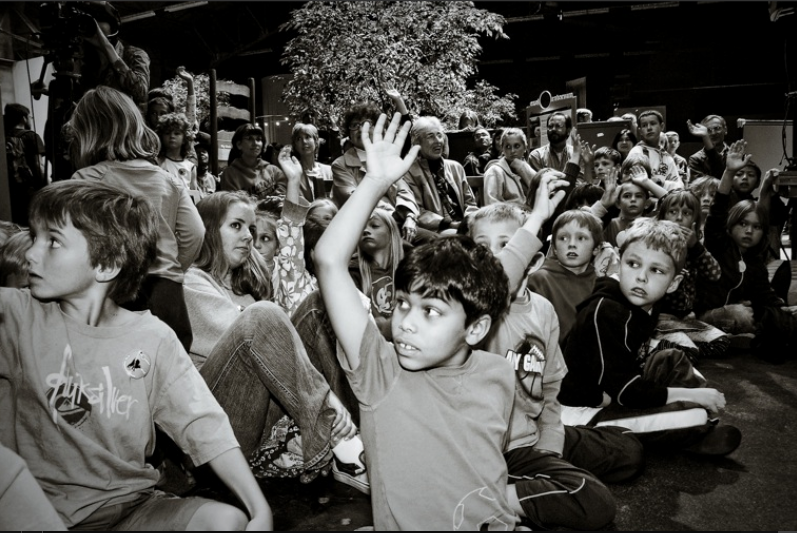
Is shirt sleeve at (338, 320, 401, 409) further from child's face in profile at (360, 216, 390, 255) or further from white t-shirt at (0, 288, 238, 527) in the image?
child's face in profile at (360, 216, 390, 255)

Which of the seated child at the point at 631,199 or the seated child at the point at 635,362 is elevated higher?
the seated child at the point at 631,199

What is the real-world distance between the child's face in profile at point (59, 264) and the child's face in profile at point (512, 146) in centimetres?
408

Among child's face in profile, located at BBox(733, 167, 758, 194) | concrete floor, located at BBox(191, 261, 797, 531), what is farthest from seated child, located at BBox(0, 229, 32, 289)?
child's face in profile, located at BBox(733, 167, 758, 194)

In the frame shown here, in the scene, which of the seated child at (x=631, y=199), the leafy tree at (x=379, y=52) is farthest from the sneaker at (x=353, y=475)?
the leafy tree at (x=379, y=52)

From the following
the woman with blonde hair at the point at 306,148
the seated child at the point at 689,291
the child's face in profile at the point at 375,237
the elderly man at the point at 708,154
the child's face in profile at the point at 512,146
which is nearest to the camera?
the child's face in profile at the point at 375,237

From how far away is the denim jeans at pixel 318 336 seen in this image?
2320mm

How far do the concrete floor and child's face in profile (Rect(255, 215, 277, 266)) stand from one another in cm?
103

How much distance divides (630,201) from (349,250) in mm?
3636

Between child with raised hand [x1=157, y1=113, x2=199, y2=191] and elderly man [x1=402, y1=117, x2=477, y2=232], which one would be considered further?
elderly man [x1=402, y1=117, x2=477, y2=232]

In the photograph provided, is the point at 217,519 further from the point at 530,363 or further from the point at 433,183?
the point at 433,183

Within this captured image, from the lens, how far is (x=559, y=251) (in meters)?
2.99

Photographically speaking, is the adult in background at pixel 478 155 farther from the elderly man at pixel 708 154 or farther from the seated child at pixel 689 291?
the seated child at pixel 689 291

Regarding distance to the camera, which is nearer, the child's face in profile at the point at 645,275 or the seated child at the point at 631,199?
the child's face in profile at the point at 645,275

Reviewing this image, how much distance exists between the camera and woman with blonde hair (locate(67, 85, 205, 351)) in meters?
2.19
